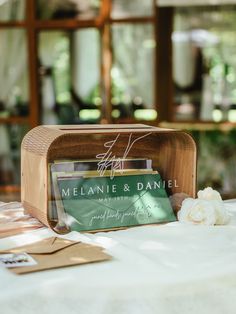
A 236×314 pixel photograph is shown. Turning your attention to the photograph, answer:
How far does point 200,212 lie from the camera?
1810mm

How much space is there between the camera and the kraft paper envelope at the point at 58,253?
140 cm

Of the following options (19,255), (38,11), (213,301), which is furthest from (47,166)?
(38,11)

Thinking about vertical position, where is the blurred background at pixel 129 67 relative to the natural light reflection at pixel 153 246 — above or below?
above

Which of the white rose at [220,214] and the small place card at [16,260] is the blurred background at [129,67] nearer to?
the white rose at [220,214]

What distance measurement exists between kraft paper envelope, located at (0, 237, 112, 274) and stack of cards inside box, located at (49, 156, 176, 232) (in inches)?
6.0

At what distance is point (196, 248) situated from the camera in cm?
158

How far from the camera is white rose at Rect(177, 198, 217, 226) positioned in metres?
1.80

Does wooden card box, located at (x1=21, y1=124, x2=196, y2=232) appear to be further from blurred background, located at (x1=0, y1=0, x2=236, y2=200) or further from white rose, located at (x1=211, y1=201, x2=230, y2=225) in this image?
blurred background, located at (x1=0, y1=0, x2=236, y2=200)

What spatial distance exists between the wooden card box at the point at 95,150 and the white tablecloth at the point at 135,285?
0.93ft

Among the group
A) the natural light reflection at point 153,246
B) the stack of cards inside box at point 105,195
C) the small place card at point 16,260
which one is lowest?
the natural light reflection at point 153,246

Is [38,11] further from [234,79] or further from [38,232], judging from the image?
[38,232]

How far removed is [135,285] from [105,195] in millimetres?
549

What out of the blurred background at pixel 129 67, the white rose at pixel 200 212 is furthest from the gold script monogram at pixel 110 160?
the blurred background at pixel 129 67

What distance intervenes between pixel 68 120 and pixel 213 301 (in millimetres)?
4754
